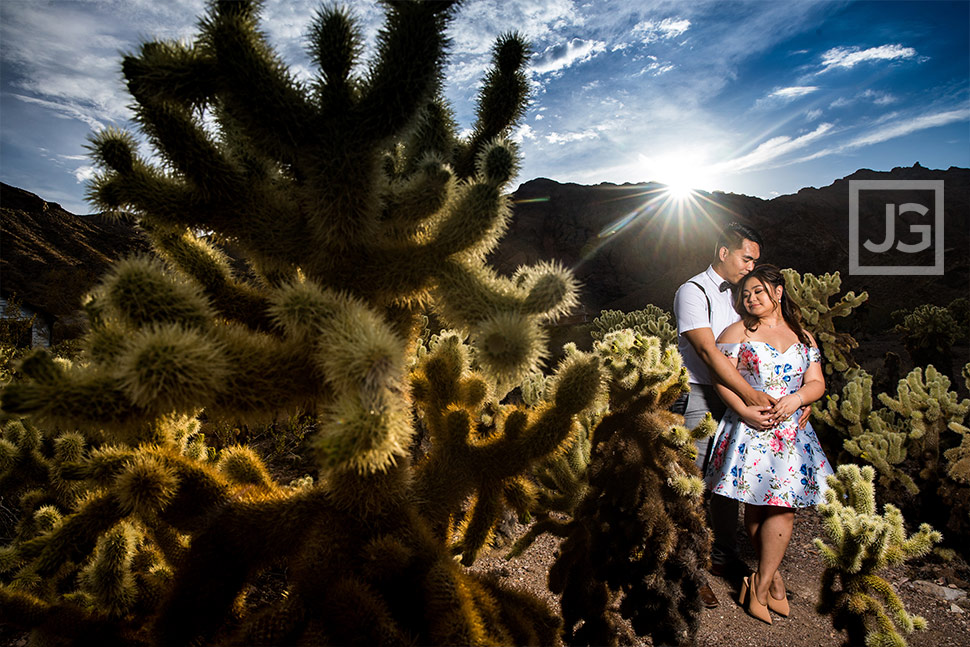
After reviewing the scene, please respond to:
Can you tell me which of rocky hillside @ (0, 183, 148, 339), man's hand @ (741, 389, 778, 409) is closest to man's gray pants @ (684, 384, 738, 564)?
man's hand @ (741, 389, 778, 409)

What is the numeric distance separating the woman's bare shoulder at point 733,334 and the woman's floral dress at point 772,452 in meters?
0.08

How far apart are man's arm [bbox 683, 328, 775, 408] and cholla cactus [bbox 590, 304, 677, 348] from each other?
10.3ft

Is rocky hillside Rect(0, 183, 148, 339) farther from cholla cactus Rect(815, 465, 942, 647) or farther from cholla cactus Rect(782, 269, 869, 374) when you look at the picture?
cholla cactus Rect(782, 269, 869, 374)

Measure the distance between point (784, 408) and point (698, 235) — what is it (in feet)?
88.2

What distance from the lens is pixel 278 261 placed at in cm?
131

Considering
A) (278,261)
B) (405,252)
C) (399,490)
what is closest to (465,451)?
(399,490)

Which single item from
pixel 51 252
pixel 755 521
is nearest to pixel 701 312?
pixel 755 521

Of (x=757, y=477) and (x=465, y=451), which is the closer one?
(x=465, y=451)

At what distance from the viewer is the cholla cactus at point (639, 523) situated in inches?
88.0

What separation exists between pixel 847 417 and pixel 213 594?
6.22m

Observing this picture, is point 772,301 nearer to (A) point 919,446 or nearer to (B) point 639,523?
(B) point 639,523

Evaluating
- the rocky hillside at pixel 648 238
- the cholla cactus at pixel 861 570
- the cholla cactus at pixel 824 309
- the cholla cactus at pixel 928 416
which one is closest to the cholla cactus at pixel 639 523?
the cholla cactus at pixel 861 570

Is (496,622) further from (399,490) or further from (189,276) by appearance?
(189,276)

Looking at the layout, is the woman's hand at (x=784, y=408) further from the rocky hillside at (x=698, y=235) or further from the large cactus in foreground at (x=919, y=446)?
the rocky hillside at (x=698, y=235)
